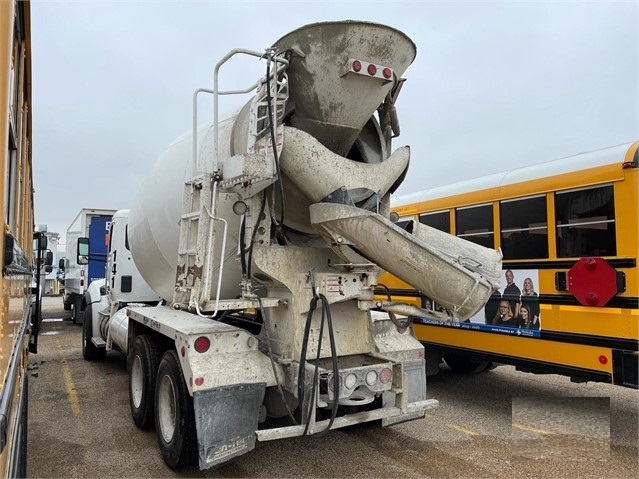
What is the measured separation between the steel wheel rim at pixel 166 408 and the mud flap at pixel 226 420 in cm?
81

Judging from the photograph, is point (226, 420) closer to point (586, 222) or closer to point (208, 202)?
point (208, 202)

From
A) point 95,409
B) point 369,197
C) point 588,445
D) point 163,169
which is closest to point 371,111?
point 369,197

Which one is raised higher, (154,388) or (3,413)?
(3,413)

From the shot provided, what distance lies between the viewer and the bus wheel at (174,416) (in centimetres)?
396

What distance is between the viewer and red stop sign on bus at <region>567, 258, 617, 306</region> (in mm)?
4812

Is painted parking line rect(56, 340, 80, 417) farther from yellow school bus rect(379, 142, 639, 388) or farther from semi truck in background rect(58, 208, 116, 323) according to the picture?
yellow school bus rect(379, 142, 639, 388)

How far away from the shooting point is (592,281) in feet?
16.3

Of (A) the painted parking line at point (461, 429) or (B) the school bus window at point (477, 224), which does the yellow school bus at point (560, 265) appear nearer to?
(B) the school bus window at point (477, 224)

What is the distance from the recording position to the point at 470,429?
5254 millimetres

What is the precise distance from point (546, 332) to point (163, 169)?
4.54 meters

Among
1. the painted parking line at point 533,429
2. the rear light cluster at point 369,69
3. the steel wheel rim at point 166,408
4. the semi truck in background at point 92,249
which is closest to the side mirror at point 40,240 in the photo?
the semi truck in background at point 92,249

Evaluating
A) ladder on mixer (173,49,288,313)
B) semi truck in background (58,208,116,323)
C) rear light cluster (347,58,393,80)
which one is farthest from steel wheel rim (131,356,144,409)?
semi truck in background (58,208,116,323)

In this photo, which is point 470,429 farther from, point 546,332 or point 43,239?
point 43,239

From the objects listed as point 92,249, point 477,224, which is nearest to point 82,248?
point 92,249
